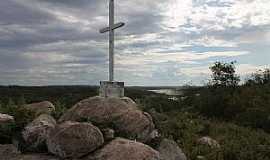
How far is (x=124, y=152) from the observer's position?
825 cm

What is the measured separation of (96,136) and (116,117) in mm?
1106

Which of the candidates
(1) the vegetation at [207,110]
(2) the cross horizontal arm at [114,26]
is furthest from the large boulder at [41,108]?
(2) the cross horizontal arm at [114,26]

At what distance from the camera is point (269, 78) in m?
42.5

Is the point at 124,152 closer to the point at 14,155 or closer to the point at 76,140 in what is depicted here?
the point at 76,140

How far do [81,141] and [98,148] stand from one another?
395mm

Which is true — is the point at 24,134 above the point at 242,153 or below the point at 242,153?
above

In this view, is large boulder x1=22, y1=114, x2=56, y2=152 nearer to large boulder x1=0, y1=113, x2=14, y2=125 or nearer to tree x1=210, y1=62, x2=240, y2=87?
large boulder x1=0, y1=113, x2=14, y2=125

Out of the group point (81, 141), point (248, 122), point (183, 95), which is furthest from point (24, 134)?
point (183, 95)

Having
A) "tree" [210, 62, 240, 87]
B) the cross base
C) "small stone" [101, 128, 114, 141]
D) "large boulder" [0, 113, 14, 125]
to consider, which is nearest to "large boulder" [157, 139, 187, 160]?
"small stone" [101, 128, 114, 141]

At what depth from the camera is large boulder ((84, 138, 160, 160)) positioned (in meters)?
8.14

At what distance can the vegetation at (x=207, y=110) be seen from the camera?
12562 mm

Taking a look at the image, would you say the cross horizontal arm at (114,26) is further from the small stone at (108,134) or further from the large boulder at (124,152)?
the large boulder at (124,152)

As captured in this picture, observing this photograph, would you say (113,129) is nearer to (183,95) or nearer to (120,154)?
(120,154)

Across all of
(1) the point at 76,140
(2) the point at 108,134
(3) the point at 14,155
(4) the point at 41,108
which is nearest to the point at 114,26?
(4) the point at 41,108
